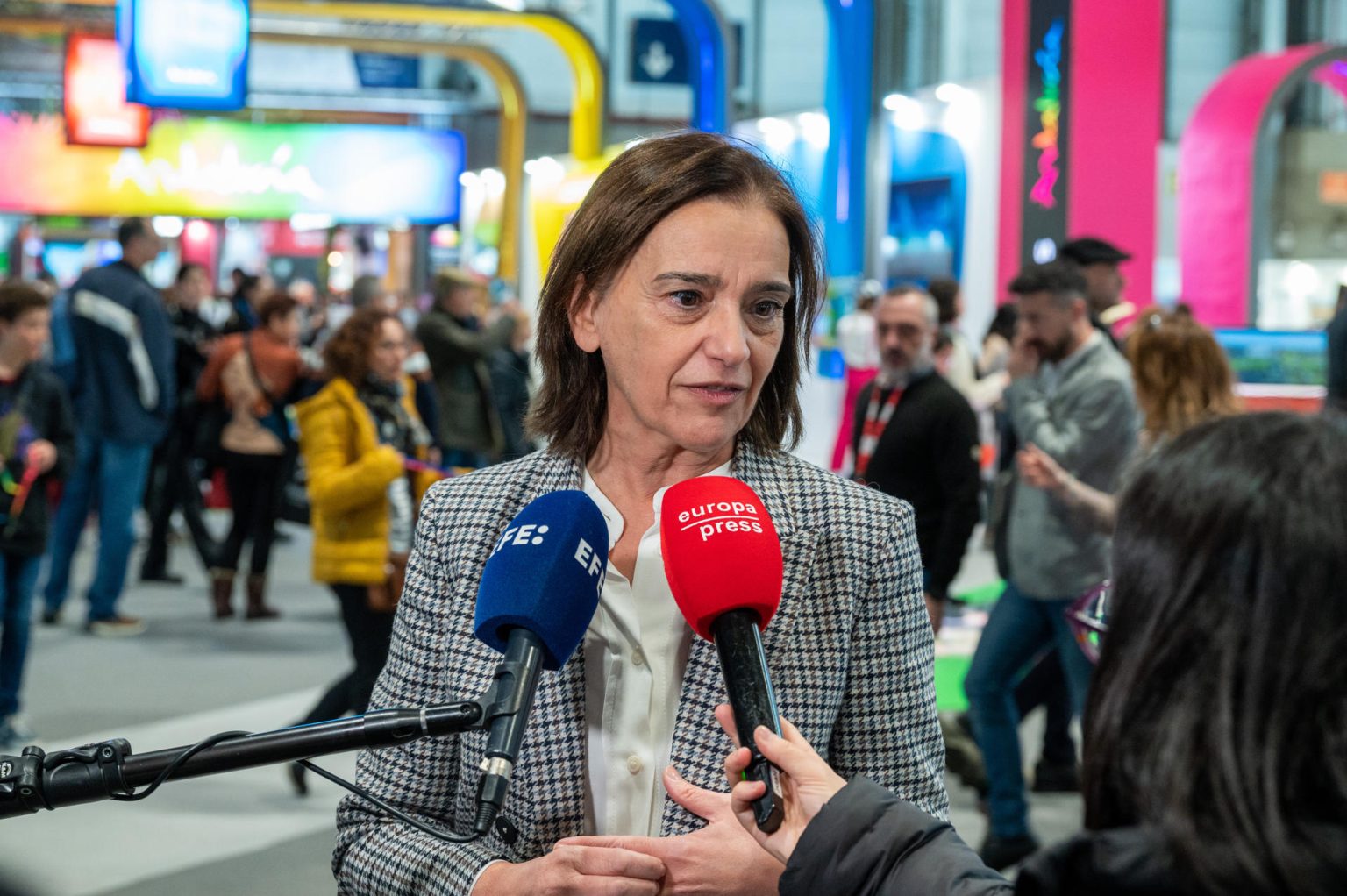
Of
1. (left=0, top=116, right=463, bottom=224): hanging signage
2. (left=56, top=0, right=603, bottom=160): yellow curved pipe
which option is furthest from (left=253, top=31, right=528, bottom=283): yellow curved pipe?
(left=56, top=0, right=603, bottom=160): yellow curved pipe

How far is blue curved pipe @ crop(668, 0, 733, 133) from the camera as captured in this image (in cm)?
1024

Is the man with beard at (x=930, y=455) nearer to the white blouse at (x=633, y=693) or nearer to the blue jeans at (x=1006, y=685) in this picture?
the blue jeans at (x=1006, y=685)

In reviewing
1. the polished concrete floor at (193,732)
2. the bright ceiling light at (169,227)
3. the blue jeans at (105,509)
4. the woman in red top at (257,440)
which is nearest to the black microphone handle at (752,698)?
the polished concrete floor at (193,732)

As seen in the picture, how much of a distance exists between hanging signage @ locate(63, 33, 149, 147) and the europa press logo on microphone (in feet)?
35.6

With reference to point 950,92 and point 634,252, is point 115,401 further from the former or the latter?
point 950,92

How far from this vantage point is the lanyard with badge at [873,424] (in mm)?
4770

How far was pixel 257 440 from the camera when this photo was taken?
24.2 ft

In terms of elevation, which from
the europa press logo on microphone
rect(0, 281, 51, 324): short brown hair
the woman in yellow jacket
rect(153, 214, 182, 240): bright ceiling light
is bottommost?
the woman in yellow jacket

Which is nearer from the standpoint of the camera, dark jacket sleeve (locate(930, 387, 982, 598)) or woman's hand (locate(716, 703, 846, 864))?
woman's hand (locate(716, 703, 846, 864))

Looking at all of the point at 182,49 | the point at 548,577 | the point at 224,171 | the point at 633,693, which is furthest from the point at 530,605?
the point at 224,171

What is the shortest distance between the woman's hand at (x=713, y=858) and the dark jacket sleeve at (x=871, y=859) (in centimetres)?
10

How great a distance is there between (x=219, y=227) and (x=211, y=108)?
23.5 metres

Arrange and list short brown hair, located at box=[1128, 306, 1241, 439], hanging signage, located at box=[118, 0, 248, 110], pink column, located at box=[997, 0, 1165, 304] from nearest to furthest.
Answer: short brown hair, located at box=[1128, 306, 1241, 439] < hanging signage, located at box=[118, 0, 248, 110] < pink column, located at box=[997, 0, 1165, 304]

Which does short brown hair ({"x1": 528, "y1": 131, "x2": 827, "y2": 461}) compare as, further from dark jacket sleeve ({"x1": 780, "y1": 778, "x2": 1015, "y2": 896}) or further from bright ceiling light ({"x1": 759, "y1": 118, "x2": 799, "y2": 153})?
bright ceiling light ({"x1": 759, "y1": 118, "x2": 799, "y2": 153})
